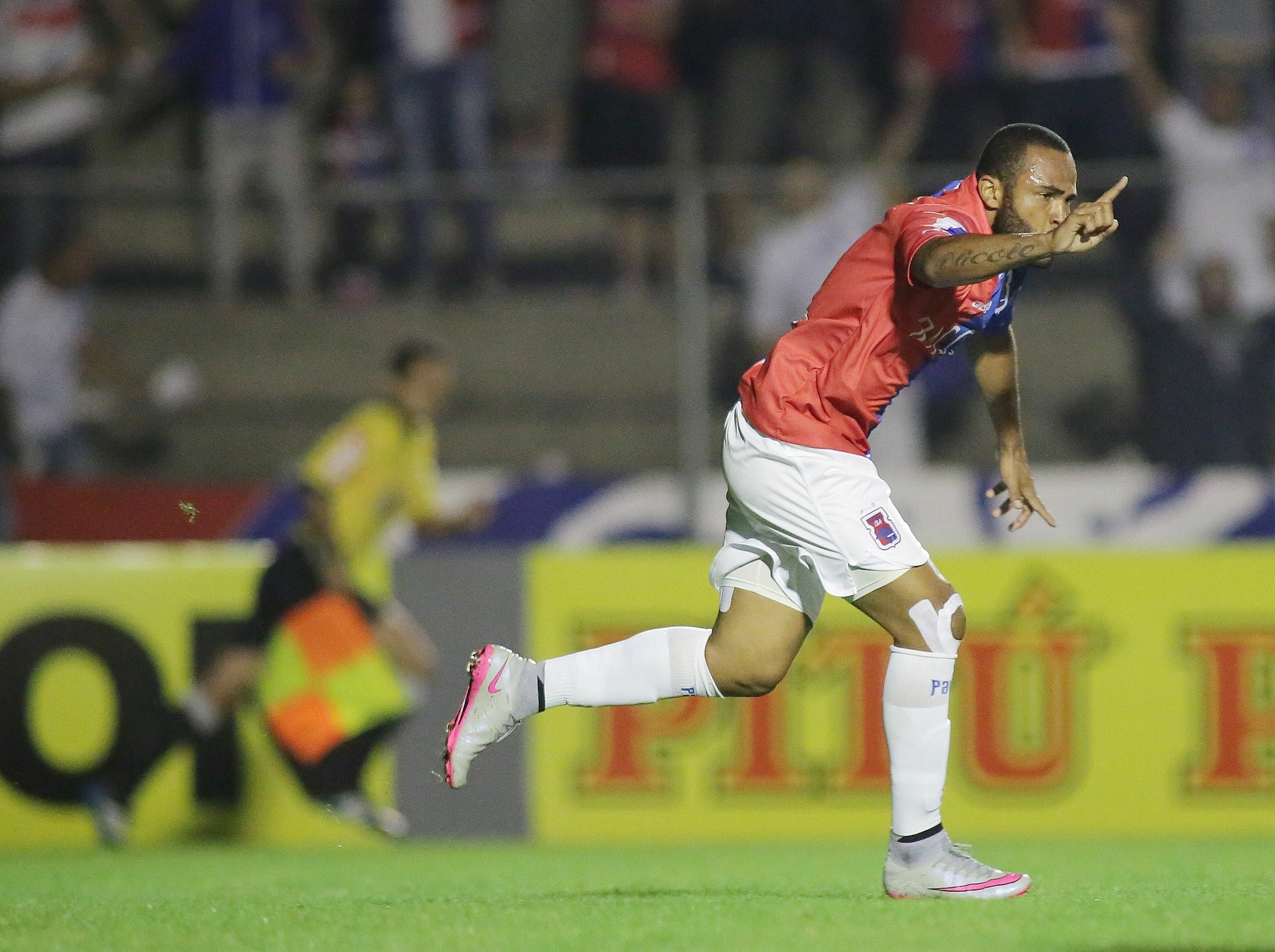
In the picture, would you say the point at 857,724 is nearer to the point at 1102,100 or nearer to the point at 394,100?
the point at 1102,100

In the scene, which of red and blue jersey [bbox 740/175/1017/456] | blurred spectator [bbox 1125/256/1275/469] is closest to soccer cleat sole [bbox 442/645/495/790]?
red and blue jersey [bbox 740/175/1017/456]

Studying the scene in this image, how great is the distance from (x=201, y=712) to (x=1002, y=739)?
3.71 m

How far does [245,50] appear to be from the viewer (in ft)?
41.8

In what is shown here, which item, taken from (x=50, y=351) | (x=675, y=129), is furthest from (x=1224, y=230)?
(x=50, y=351)

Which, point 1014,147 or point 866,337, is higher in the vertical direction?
point 1014,147

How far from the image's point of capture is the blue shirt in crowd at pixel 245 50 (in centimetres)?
1264

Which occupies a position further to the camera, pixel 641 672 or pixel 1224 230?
pixel 1224 230

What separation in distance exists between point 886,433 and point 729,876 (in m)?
4.34

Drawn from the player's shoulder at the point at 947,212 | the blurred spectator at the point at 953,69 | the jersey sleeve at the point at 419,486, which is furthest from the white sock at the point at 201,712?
the blurred spectator at the point at 953,69

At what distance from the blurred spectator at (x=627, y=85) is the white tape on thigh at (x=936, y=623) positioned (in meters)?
7.74

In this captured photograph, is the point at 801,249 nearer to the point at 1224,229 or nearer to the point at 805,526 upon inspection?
the point at 1224,229

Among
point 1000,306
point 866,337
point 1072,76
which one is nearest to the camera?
point 866,337

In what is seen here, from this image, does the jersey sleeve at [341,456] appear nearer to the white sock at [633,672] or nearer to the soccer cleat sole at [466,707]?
the soccer cleat sole at [466,707]

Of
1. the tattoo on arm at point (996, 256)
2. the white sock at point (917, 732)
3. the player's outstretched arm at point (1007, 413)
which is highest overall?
the tattoo on arm at point (996, 256)
